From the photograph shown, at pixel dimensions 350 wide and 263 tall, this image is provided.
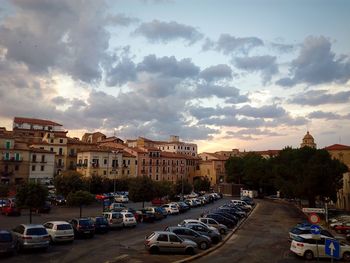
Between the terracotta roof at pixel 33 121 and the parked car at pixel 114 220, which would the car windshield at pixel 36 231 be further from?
the terracotta roof at pixel 33 121

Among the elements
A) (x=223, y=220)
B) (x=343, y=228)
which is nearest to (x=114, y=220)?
(x=223, y=220)

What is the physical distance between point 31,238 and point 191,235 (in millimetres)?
10675

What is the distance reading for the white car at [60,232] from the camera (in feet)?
88.8

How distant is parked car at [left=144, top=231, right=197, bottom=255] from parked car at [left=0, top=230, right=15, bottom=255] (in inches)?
319

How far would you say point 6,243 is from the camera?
22.3m

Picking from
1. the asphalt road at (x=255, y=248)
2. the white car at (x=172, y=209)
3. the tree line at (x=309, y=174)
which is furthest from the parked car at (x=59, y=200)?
the tree line at (x=309, y=174)

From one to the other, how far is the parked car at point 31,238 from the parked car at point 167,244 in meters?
6.55

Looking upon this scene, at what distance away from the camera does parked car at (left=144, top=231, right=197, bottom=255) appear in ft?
80.8

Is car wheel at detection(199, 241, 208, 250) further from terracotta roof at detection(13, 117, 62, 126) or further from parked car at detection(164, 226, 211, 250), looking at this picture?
terracotta roof at detection(13, 117, 62, 126)

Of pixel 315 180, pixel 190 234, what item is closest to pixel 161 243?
pixel 190 234

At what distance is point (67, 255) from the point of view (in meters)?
23.5

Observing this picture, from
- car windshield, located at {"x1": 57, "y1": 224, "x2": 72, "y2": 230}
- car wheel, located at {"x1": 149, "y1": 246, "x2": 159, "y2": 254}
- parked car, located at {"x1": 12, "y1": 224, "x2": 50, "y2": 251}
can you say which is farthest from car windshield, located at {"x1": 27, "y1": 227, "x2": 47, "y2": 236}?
car wheel, located at {"x1": 149, "y1": 246, "x2": 159, "y2": 254}

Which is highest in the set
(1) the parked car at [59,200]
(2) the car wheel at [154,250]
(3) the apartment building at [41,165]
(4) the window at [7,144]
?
(4) the window at [7,144]

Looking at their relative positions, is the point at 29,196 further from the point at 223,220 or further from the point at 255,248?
the point at 255,248
